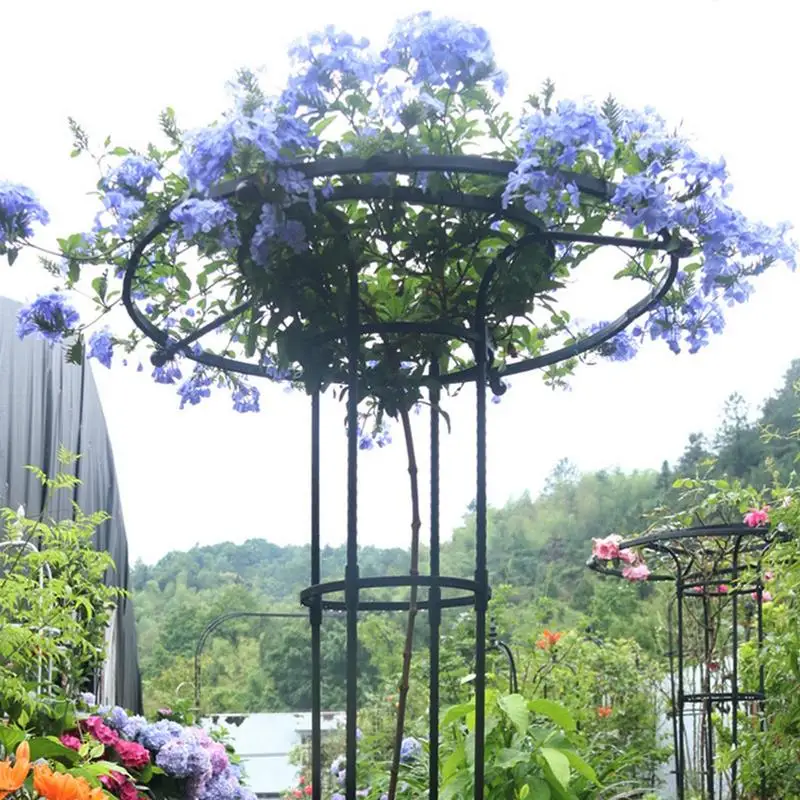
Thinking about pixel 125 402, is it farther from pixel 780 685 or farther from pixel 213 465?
pixel 780 685

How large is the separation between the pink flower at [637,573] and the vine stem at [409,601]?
8.44 ft

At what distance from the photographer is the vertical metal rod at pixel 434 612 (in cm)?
141

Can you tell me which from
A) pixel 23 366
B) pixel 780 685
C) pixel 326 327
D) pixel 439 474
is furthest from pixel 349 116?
pixel 23 366

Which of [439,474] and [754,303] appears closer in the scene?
[754,303]

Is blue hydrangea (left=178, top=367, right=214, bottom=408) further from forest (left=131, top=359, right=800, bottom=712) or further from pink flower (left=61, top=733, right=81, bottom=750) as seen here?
forest (left=131, top=359, right=800, bottom=712)

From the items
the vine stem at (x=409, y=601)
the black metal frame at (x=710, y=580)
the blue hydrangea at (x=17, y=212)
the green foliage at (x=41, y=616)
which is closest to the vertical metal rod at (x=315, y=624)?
the vine stem at (x=409, y=601)

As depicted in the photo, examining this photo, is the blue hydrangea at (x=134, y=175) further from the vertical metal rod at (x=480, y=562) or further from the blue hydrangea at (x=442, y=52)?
the vertical metal rod at (x=480, y=562)

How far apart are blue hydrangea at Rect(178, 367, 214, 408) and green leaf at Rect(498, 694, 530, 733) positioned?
78cm

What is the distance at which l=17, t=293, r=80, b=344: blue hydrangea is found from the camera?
1.49 meters

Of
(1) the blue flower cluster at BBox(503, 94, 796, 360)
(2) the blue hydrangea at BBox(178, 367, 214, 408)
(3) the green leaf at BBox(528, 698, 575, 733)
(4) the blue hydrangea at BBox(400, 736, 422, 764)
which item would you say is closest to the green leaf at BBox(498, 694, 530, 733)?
(3) the green leaf at BBox(528, 698, 575, 733)

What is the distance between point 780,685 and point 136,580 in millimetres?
11160

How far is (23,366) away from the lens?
413 cm

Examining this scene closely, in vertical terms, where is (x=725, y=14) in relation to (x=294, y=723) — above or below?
above

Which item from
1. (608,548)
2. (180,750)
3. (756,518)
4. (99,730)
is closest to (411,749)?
(180,750)
